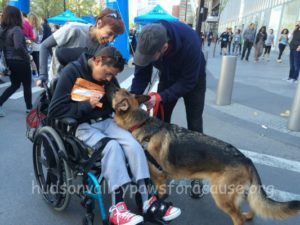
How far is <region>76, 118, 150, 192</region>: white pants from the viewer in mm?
2465

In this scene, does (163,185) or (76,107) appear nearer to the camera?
(76,107)

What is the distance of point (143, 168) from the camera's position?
8.46ft

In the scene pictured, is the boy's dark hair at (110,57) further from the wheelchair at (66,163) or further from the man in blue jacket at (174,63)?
the wheelchair at (66,163)

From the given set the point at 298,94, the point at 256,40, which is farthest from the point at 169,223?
the point at 256,40

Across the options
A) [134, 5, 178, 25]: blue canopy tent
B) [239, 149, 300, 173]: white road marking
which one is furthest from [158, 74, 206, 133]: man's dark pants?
[134, 5, 178, 25]: blue canopy tent

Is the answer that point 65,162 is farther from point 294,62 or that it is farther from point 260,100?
point 294,62

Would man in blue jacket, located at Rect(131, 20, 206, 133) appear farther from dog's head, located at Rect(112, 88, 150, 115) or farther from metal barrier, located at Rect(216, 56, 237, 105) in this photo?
metal barrier, located at Rect(216, 56, 237, 105)

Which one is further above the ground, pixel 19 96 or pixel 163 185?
pixel 163 185

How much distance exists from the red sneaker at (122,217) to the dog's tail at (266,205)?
3.09ft

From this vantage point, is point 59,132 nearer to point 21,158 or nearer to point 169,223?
point 169,223

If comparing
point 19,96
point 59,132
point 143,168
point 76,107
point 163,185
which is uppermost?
point 76,107

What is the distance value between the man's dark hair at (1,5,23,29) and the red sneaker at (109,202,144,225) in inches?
177

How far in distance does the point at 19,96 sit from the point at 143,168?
580 centimetres

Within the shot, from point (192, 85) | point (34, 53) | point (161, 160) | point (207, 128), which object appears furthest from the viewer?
point (34, 53)
